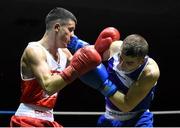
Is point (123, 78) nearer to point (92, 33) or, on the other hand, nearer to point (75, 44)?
point (75, 44)

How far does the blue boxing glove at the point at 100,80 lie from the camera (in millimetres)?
2391

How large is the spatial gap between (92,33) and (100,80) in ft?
12.5

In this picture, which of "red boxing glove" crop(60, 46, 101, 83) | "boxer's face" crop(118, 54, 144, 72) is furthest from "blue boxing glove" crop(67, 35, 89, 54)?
"red boxing glove" crop(60, 46, 101, 83)

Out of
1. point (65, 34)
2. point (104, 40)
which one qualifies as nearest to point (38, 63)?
point (65, 34)

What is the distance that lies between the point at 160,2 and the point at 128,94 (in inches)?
121

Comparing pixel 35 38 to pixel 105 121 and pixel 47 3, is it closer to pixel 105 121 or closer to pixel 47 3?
pixel 47 3

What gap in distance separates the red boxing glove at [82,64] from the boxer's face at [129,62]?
6.1 inches

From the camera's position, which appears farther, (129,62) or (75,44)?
(75,44)

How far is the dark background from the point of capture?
5.39 meters

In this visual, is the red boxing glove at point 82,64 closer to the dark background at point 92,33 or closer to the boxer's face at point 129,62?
the boxer's face at point 129,62

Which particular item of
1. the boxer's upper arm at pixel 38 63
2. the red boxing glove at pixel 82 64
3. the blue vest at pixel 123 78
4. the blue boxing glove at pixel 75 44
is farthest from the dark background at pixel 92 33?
the red boxing glove at pixel 82 64

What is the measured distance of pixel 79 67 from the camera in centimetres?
229

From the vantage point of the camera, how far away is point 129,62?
94.9 inches


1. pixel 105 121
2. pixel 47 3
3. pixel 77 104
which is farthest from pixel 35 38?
pixel 105 121
